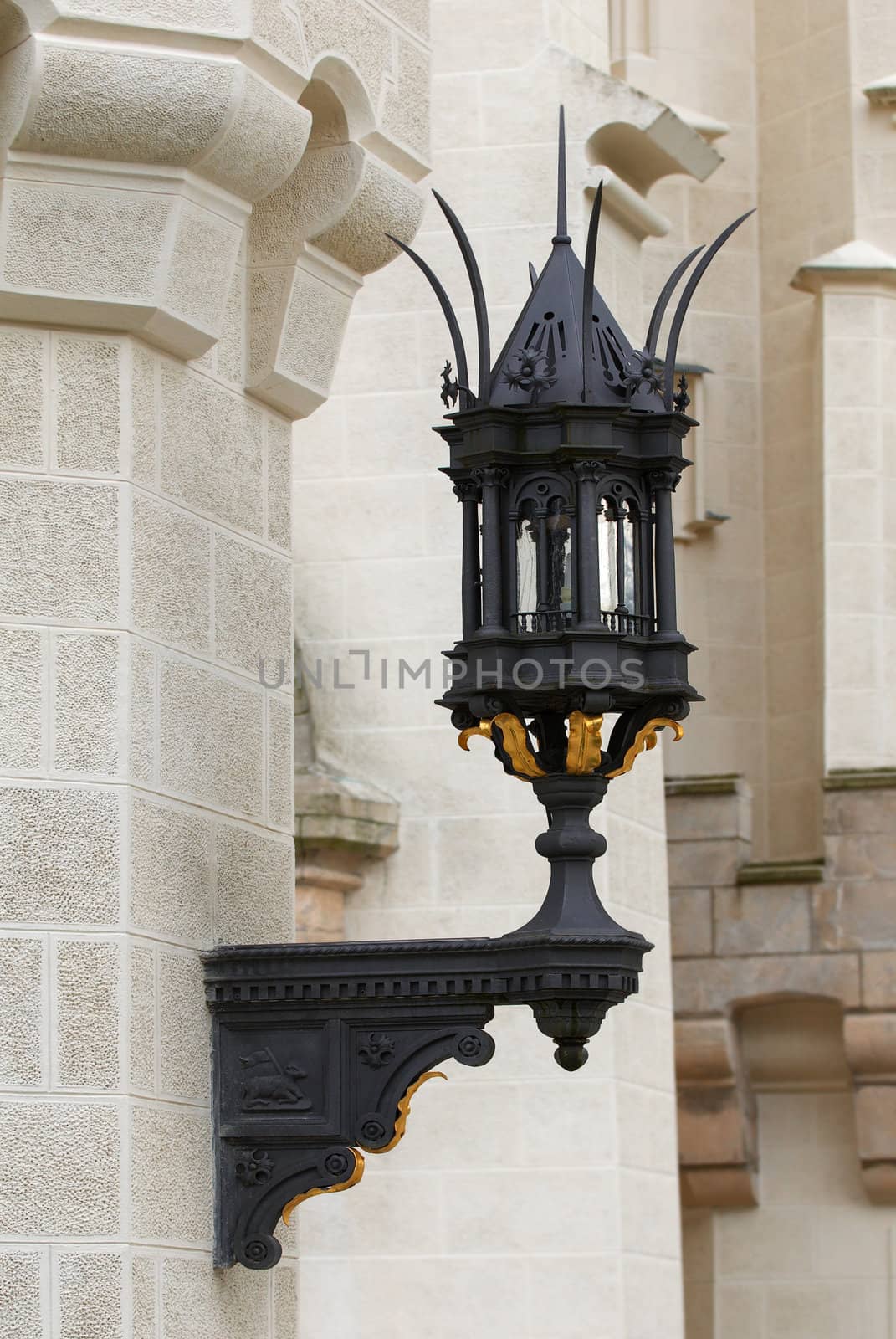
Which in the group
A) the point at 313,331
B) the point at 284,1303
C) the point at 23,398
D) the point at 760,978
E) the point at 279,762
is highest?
the point at 313,331

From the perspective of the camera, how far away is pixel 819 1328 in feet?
33.7

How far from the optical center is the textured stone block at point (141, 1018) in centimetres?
420

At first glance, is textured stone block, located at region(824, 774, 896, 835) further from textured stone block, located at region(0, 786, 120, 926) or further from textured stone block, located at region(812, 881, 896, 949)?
textured stone block, located at region(0, 786, 120, 926)

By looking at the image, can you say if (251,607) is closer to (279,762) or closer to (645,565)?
(279,762)

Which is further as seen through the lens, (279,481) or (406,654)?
(406,654)

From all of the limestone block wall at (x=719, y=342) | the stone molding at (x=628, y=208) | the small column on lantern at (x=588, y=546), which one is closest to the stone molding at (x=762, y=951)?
the limestone block wall at (x=719, y=342)

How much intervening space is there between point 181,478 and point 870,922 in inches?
222

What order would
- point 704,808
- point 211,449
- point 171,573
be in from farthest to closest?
point 704,808 → point 211,449 → point 171,573

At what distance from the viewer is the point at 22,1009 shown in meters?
4.12

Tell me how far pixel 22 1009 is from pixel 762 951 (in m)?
6.07

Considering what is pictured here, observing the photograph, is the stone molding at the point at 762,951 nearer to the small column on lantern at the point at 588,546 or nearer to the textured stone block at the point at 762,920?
the textured stone block at the point at 762,920

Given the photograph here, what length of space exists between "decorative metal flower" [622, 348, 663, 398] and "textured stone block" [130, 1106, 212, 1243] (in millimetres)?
1428

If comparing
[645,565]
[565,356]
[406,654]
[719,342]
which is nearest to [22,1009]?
[645,565]

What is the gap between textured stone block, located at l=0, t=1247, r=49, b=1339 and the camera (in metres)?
4.02
